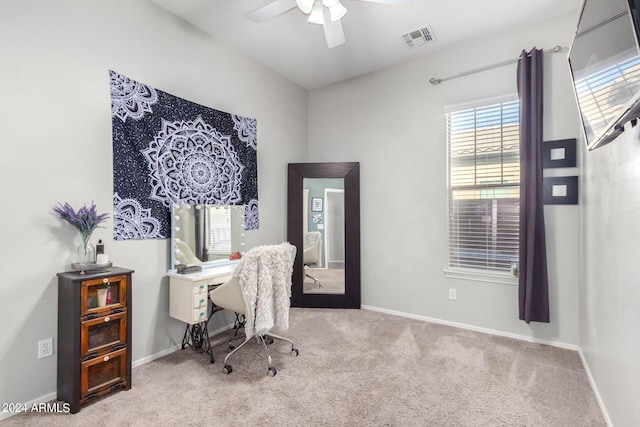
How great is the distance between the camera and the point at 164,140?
273 cm

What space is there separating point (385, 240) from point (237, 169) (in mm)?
1949

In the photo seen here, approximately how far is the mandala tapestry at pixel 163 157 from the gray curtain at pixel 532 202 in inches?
111

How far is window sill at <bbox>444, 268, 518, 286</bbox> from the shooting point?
308 centimetres

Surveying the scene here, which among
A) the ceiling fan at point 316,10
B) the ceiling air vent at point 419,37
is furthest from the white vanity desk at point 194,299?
the ceiling air vent at point 419,37

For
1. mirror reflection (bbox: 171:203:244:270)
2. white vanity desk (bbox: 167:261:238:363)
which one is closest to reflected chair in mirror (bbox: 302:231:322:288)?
mirror reflection (bbox: 171:203:244:270)

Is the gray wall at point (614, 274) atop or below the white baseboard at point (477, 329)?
atop

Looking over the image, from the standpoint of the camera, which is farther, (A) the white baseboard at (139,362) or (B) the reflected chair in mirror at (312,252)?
(B) the reflected chair in mirror at (312,252)

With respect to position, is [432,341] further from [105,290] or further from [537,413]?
[105,290]

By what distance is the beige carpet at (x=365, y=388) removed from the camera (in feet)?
6.16

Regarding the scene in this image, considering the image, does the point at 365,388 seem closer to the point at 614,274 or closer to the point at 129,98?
the point at 614,274

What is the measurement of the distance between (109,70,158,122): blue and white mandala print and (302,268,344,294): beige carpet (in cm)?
254

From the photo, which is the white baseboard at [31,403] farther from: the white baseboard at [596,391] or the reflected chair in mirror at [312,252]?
the white baseboard at [596,391]

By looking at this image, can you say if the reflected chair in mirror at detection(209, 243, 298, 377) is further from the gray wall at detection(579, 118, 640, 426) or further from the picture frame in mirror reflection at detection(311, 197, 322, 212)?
the gray wall at detection(579, 118, 640, 426)

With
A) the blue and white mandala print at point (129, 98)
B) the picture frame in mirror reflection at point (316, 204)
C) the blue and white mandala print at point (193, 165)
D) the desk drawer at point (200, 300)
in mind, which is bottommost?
the desk drawer at point (200, 300)
